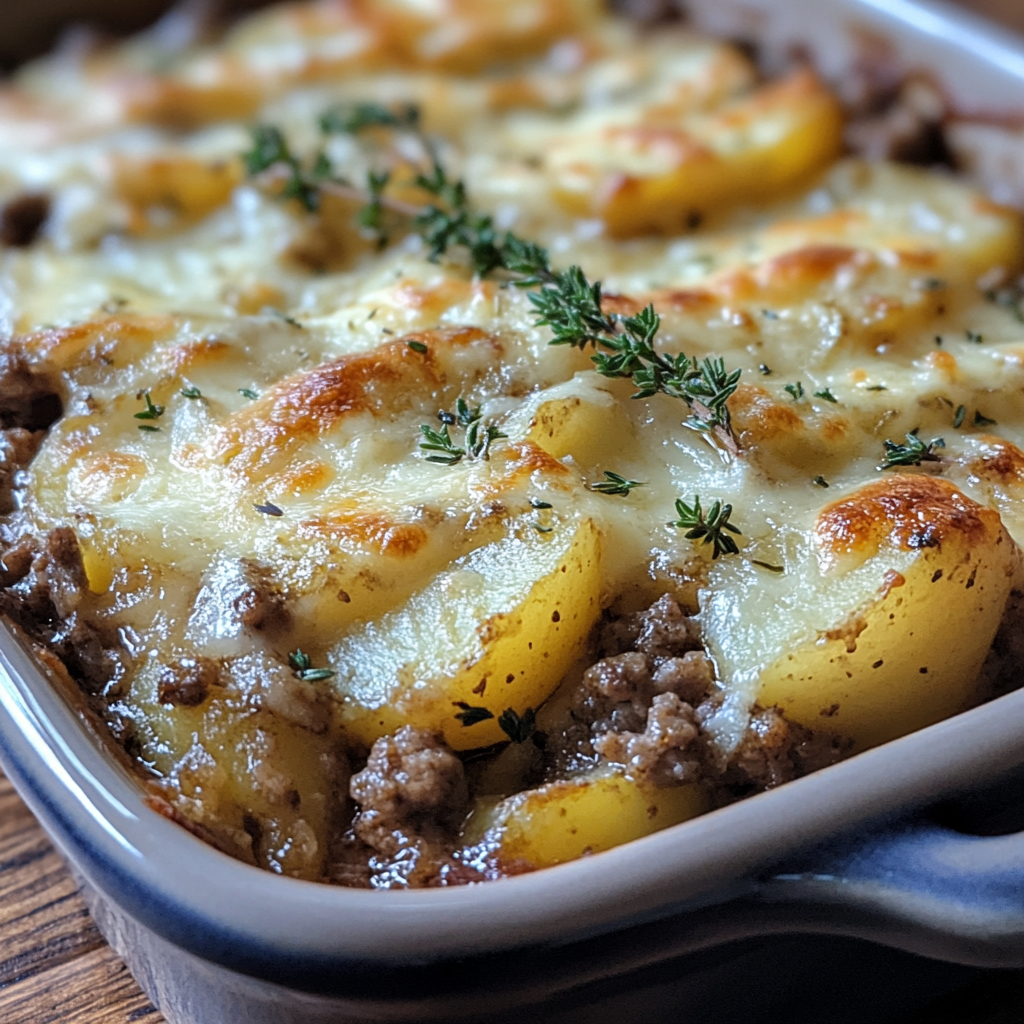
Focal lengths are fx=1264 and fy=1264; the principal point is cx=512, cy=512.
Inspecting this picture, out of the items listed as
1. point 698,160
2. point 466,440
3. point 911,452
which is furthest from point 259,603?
point 698,160

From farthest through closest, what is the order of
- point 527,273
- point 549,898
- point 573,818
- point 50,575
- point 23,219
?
point 23,219 → point 527,273 → point 50,575 → point 573,818 → point 549,898

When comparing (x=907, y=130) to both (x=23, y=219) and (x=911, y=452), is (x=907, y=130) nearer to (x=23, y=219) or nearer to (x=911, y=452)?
(x=911, y=452)

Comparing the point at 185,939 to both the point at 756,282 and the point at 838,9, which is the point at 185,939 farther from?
the point at 838,9

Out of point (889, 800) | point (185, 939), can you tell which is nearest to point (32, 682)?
point (185, 939)

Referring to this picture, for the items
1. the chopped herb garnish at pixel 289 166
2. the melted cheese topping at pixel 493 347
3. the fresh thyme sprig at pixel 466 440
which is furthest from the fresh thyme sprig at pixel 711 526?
the chopped herb garnish at pixel 289 166

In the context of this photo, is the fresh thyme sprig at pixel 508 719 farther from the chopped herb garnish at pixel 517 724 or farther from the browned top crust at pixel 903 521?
the browned top crust at pixel 903 521

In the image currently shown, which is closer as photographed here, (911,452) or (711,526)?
(711,526)

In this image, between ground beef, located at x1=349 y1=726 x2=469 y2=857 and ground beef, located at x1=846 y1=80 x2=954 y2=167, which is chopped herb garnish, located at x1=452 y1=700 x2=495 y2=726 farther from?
ground beef, located at x1=846 y1=80 x2=954 y2=167
